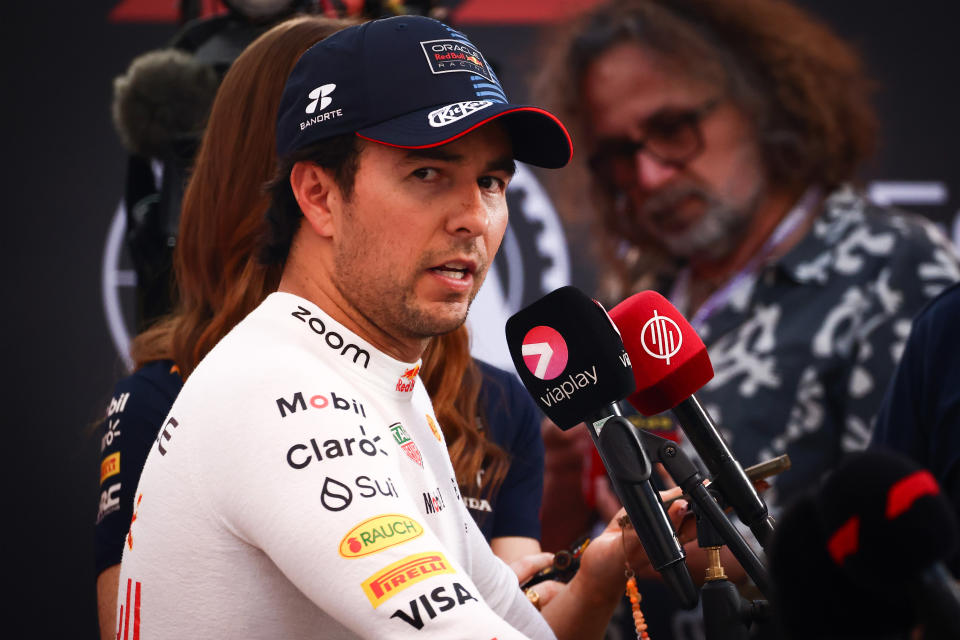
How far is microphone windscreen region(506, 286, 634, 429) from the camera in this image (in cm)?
89

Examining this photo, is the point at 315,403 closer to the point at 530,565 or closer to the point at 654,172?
the point at 530,565

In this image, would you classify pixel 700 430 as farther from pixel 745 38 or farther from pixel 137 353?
pixel 745 38

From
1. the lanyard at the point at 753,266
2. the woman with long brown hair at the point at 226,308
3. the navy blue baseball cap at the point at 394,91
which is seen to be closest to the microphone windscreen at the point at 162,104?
the woman with long brown hair at the point at 226,308

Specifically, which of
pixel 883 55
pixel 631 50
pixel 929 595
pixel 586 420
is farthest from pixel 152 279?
pixel 883 55

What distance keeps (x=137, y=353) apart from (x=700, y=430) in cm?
87

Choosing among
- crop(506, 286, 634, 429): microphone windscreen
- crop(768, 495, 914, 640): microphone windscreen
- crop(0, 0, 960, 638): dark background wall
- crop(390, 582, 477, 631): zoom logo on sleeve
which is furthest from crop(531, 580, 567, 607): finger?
crop(0, 0, 960, 638): dark background wall

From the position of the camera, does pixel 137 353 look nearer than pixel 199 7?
Yes

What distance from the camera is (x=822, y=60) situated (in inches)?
120

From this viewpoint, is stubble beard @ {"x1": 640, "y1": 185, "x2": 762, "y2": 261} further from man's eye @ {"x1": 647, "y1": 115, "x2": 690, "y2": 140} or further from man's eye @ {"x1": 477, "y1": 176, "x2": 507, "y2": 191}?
man's eye @ {"x1": 477, "y1": 176, "x2": 507, "y2": 191}

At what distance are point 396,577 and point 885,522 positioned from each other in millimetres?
387

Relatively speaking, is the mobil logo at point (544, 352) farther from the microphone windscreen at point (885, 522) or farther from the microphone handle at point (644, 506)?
the microphone windscreen at point (885, 522)

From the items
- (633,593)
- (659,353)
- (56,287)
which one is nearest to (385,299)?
(659,353)

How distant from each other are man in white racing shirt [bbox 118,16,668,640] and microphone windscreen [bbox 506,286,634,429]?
92 millimetres

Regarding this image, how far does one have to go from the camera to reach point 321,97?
0.98 meters
